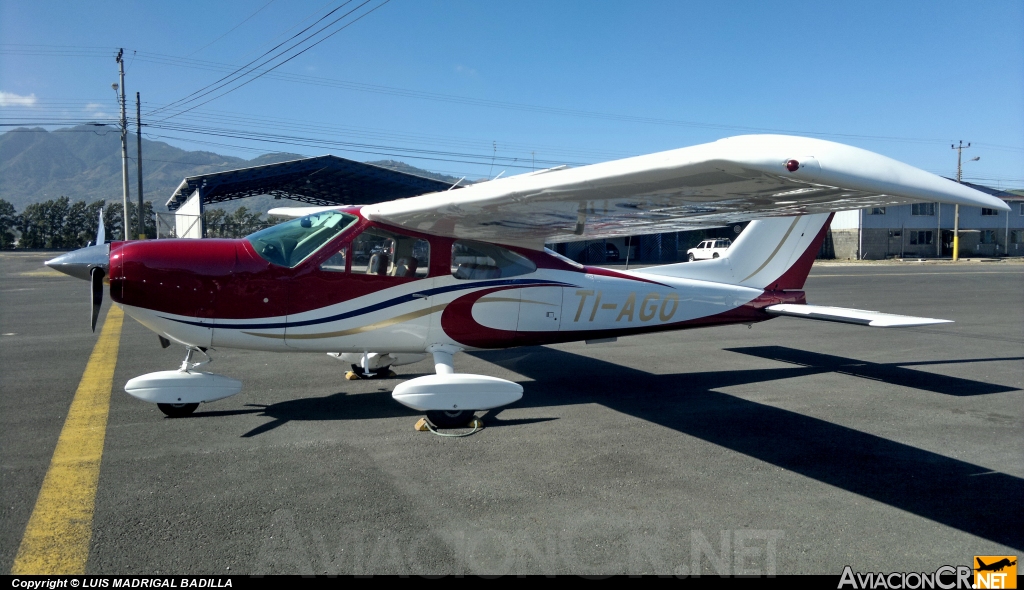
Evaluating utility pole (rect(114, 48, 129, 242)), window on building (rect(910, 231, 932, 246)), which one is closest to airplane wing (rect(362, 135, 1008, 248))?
utility pole (rect(114, 48, 129, 242))

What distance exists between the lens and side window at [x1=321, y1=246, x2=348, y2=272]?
19.4 feet

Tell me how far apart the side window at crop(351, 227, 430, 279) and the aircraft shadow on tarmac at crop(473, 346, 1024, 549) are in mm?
1808

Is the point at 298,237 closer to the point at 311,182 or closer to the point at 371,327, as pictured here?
the point at 371,327

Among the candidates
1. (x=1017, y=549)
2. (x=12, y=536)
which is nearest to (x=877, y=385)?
(x=1017, y=549)

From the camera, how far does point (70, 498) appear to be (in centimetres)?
383

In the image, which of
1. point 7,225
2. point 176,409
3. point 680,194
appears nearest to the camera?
point 680,194

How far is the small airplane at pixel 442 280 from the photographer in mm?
4480

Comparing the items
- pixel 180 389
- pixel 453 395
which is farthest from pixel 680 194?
pixel 180 389

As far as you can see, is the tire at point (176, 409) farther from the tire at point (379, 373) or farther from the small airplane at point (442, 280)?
the tire at point (379, 373)

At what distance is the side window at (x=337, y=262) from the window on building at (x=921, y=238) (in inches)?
2268

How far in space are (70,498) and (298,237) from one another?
9.40 ft

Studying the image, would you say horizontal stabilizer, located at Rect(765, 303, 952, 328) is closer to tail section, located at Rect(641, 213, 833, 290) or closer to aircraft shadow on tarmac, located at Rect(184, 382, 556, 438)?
tail section, located at Rect(641, 213, 833, 290)

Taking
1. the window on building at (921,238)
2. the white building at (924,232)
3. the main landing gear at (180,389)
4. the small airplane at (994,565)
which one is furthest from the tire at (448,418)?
the window on building at (921,238)

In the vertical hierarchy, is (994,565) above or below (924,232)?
below
